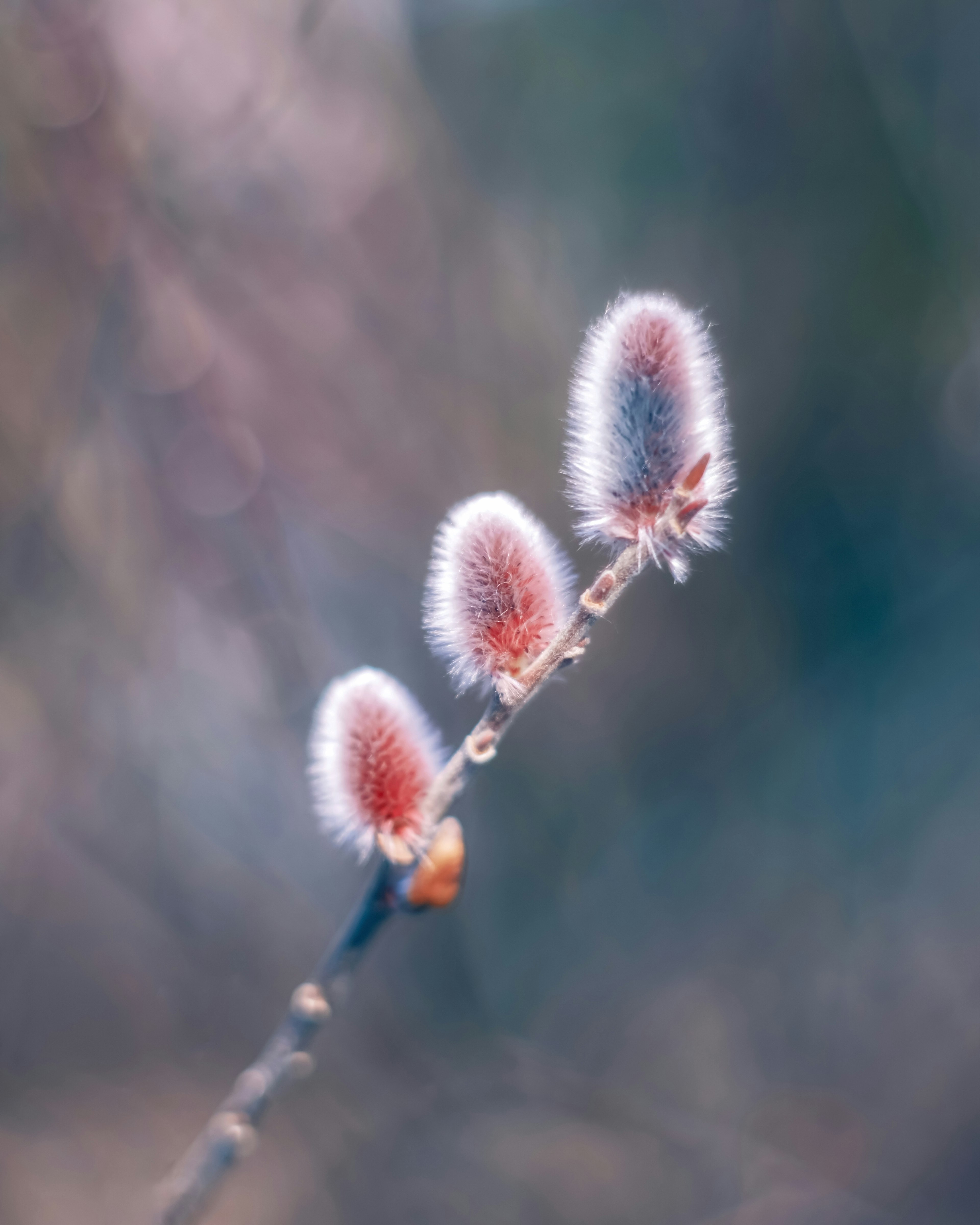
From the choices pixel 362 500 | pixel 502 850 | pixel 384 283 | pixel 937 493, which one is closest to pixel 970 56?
pixel 937 493

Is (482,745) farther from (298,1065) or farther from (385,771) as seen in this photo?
(298,1065)

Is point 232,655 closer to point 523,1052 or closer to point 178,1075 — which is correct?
point 178,1075

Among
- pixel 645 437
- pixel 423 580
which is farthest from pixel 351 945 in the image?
pixel 423 580

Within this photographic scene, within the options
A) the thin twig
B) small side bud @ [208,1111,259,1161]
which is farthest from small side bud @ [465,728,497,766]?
small side bud @ [208,1111,259,1161]

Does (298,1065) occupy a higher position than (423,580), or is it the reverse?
(423,580)

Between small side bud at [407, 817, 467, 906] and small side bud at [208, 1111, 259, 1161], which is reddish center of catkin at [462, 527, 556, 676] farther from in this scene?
small side bud at [208, 1111, 259, 1161]

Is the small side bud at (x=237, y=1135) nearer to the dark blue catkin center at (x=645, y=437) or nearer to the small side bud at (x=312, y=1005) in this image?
the small side bud at (x=312, y=1005)

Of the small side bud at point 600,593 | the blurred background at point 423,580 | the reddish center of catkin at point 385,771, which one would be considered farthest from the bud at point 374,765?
the blurred background at point 423,580
